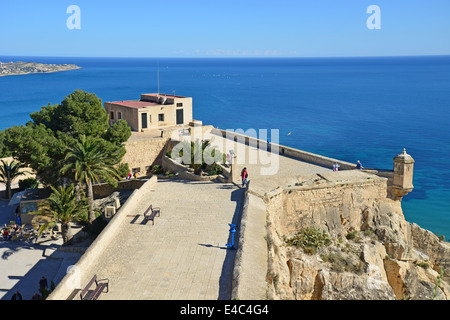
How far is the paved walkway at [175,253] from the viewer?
1149cm

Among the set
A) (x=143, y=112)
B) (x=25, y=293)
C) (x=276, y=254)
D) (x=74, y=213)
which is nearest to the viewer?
(x=276, y=254)

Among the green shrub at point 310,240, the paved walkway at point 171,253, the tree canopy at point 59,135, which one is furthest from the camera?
the tree canopy at point 59,135

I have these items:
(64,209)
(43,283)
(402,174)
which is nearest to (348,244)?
(402,174)

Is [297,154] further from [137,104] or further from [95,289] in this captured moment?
[95,289]

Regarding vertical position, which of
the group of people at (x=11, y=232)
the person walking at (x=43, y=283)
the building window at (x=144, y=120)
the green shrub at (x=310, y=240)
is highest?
the building window at (x=144, y=120)

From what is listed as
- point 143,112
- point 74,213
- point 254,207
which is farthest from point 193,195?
point 143,112

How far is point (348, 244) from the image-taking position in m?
19.9

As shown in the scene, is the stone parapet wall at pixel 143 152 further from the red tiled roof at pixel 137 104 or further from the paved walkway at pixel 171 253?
the paved walkway at pixel 171 253

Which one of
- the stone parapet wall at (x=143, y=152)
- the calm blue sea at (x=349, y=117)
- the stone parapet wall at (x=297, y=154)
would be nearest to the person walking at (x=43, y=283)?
the stone parapet wall at (x=143, y=152)

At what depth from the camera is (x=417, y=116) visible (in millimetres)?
75438

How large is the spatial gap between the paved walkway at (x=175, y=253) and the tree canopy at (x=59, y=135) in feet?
21.6

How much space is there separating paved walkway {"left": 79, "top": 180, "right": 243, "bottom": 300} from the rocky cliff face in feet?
6.61
